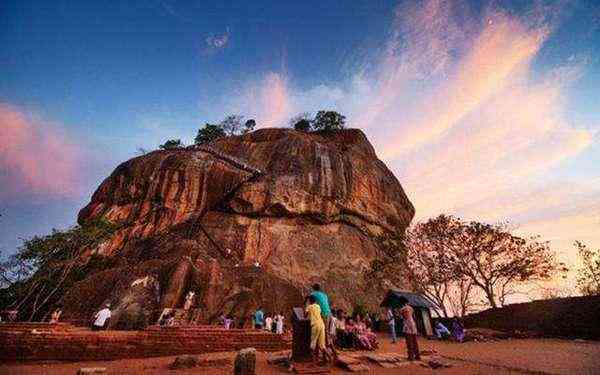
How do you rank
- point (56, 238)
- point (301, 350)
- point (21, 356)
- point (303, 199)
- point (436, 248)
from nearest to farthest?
point (301, 350)
point (21, 356)
point (56, 238)
point (436, 248)
point (303, 199)

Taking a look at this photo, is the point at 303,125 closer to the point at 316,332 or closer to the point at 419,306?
the point at 419,306

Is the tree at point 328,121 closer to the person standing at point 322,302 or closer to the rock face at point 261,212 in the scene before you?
the rock face at point 261,212

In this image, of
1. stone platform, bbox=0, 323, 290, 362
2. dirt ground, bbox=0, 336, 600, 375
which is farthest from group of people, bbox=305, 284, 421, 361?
stone platform, bbox=0, 323, 290, 362

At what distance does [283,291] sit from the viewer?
69.8 feet

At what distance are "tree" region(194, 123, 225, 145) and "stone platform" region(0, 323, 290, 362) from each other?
40.5 meters

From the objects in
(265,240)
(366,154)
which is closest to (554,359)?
(265,240)

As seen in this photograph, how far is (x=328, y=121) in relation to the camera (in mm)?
48562

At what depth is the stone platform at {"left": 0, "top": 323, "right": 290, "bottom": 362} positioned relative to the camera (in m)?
Result: 9.14

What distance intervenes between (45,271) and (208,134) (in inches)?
1199

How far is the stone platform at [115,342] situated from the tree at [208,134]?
40519 mm

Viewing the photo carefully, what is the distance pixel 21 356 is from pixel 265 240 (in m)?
21.7

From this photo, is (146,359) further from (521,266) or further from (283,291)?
(521,266)

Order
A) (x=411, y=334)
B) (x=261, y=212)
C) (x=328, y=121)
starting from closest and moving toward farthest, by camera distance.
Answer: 1. (x=411, y=334)
2. (x=261, y=212)
3. (x=328, y=121)

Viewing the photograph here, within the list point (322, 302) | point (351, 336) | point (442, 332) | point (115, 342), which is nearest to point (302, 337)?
point (322, 302)
